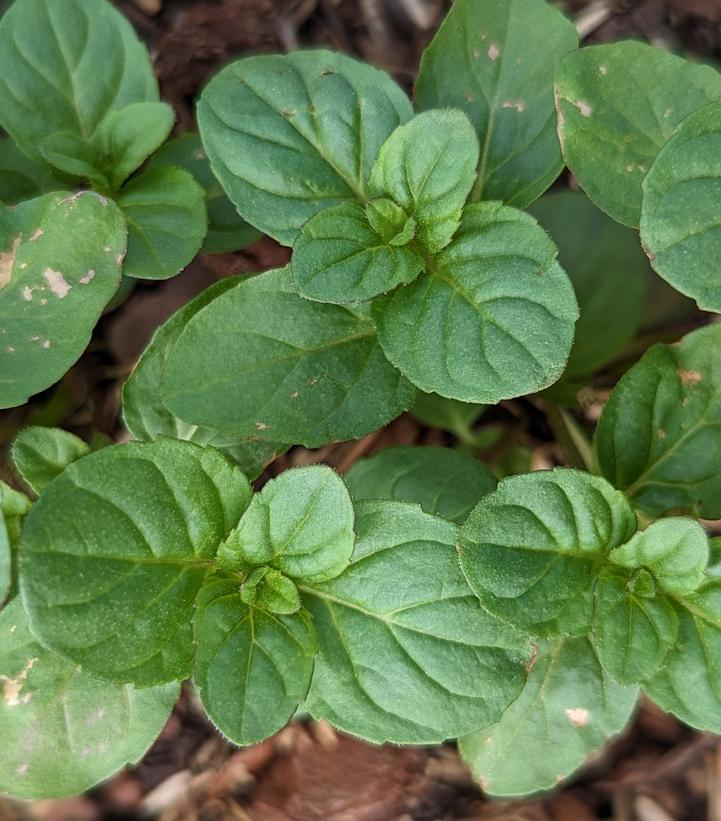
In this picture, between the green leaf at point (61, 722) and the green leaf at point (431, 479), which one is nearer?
the green leaf at point (61, 722)

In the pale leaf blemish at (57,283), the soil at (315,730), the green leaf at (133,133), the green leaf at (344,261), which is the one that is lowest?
the soil at (315,730)

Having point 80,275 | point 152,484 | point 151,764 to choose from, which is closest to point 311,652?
point 152,484


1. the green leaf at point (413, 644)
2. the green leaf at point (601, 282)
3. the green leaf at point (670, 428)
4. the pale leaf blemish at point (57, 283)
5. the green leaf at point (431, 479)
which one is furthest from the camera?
the green leaf at point (601, 282)

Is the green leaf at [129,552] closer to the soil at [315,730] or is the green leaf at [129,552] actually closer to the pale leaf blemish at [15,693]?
the pale leaf blemish at [15,693]

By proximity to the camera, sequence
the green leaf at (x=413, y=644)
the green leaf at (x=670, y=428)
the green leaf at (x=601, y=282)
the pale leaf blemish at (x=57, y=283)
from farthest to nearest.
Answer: the green leaf at (x=601, y=282) → the green leaf at (x=670, y=428) → the pale leaf blemish at (x=57, y=283) → the green leaf at (x=413, y=644)

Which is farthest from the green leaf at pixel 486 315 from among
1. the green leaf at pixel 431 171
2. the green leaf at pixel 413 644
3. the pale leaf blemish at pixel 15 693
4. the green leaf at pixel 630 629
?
the pale leaf blemish at pixel 15 693

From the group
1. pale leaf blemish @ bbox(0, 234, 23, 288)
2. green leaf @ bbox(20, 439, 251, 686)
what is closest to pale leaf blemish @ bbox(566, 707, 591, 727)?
green leaf @ bbox(20, 439, 251, 686)

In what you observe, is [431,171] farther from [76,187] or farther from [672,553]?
[76,187]

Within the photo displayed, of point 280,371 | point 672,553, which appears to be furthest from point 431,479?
point 672,553
